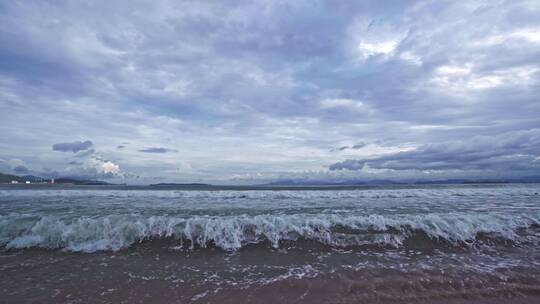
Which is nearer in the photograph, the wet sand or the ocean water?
the wet sand

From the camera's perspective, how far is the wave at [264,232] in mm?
9266

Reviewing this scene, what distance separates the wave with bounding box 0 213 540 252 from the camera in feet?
30.4

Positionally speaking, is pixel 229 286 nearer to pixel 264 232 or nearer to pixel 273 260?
pixel 273 260

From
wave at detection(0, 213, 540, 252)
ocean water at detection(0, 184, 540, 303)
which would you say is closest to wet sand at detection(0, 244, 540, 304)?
ocean water at detection(0, 184, 540, 303)

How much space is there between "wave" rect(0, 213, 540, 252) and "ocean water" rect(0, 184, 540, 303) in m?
0.04

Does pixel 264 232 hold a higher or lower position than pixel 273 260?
higher

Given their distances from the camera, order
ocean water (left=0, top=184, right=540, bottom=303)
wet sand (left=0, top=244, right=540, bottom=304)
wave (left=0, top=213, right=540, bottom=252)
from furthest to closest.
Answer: wave (left=0, top=213, right=540, bottom=252), ocean water (left=0, top=184, right=540, bottom=303), wet sand (left=0, top=244, right=540, bottom=304)

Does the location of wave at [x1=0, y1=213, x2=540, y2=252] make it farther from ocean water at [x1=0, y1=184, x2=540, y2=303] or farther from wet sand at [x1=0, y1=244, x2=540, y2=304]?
wet sand at [x1=0, y1=244, x2=540, y2=304]

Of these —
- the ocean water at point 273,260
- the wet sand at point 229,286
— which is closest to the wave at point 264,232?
the ocean water at point 273,260

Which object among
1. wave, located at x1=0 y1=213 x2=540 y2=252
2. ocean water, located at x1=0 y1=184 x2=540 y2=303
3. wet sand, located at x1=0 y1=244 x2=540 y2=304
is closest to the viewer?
wet sand, located at x1=0 y1=244 x2=540 y2=304

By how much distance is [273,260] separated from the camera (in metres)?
7.71

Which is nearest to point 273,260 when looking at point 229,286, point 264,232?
point 229,286

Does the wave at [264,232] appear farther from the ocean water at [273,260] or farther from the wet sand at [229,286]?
the wet sand at [229,286]

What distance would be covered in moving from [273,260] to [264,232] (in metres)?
2.41
